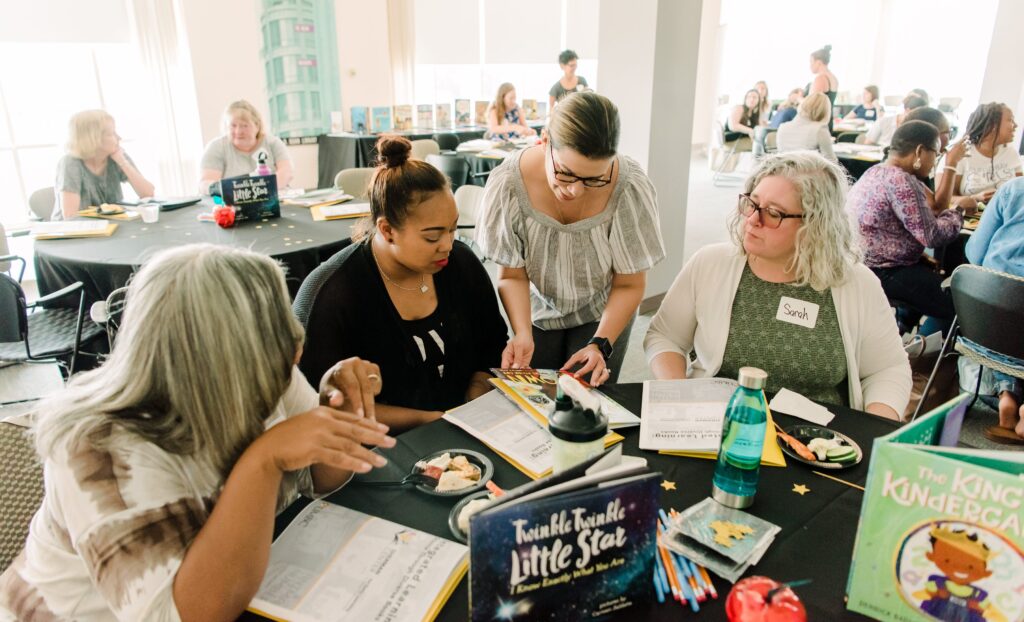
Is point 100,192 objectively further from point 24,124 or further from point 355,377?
point 355,377

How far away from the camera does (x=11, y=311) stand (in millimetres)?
2451

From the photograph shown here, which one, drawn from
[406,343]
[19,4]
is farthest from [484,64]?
[406,343]

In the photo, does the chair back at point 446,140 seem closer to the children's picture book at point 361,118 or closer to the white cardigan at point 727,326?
the children's picture book at point 361,118

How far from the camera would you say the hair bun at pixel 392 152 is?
167 cm

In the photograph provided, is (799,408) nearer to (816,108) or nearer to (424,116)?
(816,108)

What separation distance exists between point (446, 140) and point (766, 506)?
622 centimetres

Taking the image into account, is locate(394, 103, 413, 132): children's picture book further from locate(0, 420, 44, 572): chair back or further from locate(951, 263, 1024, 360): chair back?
locate(0, 420, 44, 572): chair back

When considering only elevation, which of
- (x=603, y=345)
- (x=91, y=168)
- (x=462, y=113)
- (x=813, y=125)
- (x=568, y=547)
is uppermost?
(x=462, y=113)

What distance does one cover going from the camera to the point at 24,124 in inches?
194

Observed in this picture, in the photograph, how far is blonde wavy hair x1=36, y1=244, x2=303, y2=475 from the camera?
848mm

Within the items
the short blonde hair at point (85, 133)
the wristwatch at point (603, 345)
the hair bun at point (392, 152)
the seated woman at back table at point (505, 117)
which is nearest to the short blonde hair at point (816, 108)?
the seated woman at back table at point (505, 117)

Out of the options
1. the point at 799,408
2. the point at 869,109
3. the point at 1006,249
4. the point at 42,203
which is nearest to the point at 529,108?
the point at 869,109

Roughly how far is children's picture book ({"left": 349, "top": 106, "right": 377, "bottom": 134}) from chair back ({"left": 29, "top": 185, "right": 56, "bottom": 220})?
3357 millimetres

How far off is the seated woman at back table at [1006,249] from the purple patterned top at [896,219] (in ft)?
0.68
